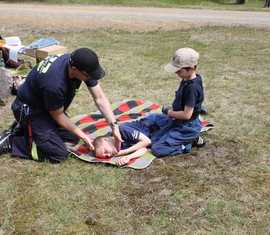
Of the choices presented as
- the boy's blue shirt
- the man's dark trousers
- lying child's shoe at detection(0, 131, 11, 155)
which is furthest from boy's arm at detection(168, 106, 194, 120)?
lying child's shoe at detection(0, 131, 11, 155)

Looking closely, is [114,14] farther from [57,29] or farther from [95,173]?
[95,173]

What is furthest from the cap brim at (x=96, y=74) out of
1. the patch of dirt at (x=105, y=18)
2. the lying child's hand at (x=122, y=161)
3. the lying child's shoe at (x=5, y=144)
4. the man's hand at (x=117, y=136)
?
the patch of dirt at (x=105, y=18)

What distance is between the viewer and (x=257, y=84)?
25.3 ft

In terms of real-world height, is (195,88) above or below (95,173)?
above

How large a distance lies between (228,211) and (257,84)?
398 centimetres

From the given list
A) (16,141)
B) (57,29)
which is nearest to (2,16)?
(57,29)

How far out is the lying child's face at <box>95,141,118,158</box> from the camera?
4973mm

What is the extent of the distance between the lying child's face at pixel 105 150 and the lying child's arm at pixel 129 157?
97 mm

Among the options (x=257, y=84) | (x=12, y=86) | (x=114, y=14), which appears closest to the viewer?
(x=12, y=86)

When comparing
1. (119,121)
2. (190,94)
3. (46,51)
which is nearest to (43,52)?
(46,51)

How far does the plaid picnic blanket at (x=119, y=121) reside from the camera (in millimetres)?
4973

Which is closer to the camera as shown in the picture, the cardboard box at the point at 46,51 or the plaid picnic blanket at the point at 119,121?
the plaid picnic blanket at the point at 119,121

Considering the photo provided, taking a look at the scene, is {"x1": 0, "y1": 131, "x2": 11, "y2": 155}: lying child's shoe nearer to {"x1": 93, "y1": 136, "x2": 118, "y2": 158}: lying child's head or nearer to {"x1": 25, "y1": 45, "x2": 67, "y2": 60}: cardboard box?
{"x1": 93, "y1": 136, "x2": 118, "y2": 158}: lying child's head

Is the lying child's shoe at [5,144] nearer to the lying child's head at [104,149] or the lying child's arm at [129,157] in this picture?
the lying child's head at [104,149]
